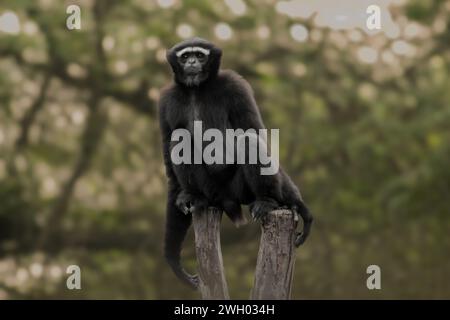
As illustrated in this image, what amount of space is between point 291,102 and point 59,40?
4.67 m

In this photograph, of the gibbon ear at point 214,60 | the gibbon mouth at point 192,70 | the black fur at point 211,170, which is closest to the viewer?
the black fur at point 211,170

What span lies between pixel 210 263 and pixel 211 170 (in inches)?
37.9

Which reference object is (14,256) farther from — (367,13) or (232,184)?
(232,184)

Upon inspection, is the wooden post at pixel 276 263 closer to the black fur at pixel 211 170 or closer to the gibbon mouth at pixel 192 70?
the black fur at pixel 211 170

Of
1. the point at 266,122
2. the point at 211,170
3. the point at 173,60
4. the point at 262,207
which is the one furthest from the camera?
the point at 266,122

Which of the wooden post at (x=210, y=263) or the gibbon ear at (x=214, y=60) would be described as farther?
the gibbon ear at (x=214, y=60)

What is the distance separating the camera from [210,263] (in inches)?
254

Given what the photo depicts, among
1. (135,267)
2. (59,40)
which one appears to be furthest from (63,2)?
(135,267)

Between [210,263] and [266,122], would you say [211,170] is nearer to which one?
[210,263]

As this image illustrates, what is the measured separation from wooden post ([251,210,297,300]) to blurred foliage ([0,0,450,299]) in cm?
752

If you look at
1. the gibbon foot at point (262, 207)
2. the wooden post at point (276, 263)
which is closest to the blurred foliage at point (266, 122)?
the gibbon foot at point (262, 207)

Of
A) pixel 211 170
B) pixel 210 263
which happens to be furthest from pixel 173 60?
pixel 210 263

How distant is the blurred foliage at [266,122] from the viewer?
14.0 metres

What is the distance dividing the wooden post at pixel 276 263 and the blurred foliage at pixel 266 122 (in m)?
7.52
